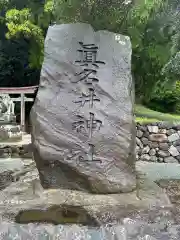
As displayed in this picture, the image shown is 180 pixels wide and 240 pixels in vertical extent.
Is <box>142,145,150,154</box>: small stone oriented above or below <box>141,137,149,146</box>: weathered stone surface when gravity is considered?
below

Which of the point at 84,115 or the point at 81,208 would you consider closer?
the point at 81,208

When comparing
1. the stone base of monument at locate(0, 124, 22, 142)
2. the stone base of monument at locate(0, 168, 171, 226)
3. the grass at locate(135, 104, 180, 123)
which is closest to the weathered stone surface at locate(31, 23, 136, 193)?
the stone base of monument at locate(0, 168, 171, 226)

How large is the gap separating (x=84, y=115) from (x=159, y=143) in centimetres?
414

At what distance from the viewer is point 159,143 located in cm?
839

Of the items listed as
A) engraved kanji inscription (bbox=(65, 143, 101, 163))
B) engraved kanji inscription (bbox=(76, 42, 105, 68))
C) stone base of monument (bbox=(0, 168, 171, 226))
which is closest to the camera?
stone base of monument (bbox=(0, 168, 171, 226))

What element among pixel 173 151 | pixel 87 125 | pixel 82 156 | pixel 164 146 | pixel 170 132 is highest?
pixel 87 125

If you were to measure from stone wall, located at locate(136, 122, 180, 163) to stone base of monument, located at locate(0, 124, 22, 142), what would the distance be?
2.88 m

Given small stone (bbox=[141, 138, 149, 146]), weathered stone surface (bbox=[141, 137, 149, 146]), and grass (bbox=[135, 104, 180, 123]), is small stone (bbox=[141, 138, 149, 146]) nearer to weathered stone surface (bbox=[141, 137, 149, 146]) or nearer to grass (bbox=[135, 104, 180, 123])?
weathered stone surface (bbox=[141, 137, 149, 146])

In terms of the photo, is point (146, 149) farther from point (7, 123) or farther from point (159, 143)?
point (7, 123)

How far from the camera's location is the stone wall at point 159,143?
27.3 ft

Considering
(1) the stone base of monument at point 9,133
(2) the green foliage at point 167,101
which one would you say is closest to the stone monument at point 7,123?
(1) the stone base of monument at point 9,133

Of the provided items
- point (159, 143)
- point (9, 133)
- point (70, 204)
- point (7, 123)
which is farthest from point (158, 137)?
point (70, 204)

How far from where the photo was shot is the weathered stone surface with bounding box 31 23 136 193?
447 cm

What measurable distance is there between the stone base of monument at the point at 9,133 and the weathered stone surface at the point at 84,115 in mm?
4538
